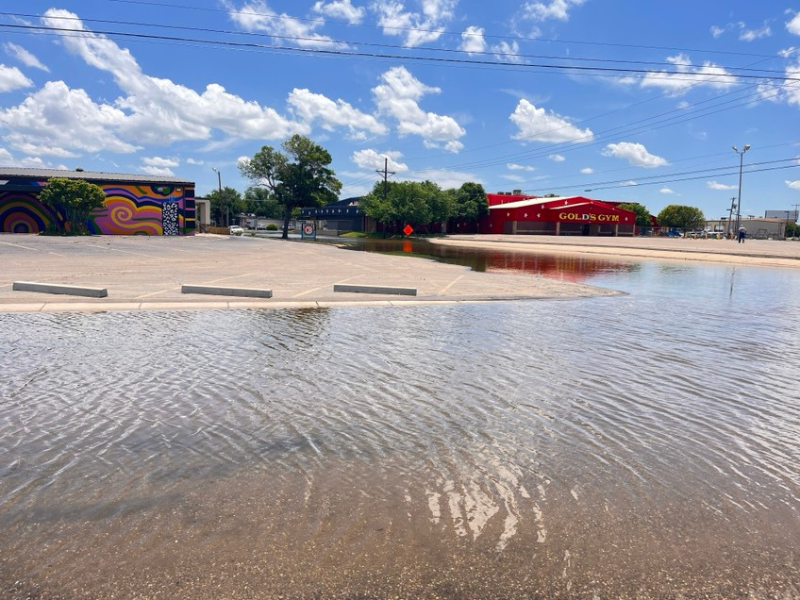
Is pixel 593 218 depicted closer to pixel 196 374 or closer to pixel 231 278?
pixel 231 278

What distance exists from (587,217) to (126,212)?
62896 millimetres

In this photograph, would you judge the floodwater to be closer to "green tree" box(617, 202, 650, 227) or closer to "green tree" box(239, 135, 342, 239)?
"green tree" box(239, 135, 342, 239)

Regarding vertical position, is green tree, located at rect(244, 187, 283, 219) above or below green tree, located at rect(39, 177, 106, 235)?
above

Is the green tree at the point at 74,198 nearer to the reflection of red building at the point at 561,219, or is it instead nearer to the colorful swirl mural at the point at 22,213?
the colorful swirl mural at the point at 22,213

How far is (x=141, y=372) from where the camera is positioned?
743 cm

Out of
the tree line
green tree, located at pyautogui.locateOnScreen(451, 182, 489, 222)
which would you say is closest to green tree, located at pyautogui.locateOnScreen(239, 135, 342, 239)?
the tree line

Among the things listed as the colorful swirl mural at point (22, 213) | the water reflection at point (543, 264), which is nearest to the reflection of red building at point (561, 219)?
the water reflection at point (543, 264)

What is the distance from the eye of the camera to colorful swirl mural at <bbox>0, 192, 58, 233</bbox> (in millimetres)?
54031

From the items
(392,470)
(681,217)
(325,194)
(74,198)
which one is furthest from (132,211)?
(681,217)

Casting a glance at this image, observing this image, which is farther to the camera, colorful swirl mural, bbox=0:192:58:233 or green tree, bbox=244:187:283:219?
green tree, bbox=244:187:283:219

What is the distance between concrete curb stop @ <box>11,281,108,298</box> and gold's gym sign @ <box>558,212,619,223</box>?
77.8m

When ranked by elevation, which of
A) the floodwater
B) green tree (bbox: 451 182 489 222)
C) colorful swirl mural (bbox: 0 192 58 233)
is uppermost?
green tree (bbox: 451 182 489 222)

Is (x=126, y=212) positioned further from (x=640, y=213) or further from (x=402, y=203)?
(x=640, y=213)

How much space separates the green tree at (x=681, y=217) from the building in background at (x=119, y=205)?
3916 inches
